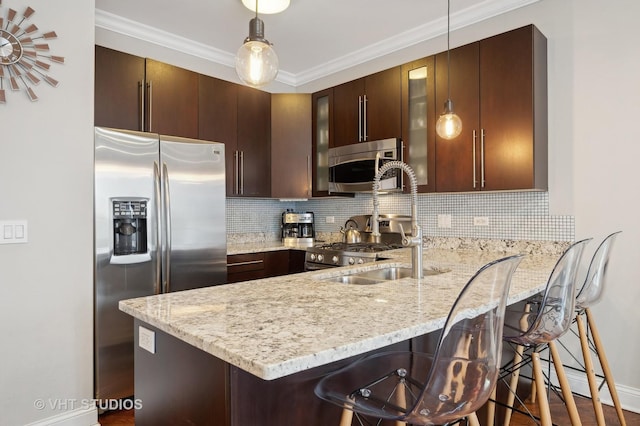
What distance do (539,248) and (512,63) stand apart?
1237 millimetres

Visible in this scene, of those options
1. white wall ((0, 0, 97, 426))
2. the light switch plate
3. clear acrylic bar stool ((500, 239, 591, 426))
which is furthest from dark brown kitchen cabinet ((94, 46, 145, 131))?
clear acrylic bar stool ((500, 239, 591, 426))

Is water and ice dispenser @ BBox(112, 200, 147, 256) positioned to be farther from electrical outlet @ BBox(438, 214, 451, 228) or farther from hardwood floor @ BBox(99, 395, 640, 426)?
electrical outlet @ BBox(438, 214, 451, 228)

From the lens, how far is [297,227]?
425 cm

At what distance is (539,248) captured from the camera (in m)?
2.75

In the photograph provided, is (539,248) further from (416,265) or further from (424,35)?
(424,35)

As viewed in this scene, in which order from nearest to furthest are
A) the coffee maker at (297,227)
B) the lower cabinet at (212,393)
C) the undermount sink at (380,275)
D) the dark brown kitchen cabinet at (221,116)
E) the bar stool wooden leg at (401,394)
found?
the lower cabinet at (212,393), the bar stool wooden leg at (401,394), the undermount sink at (380,275), the dark brown kitchen cabinet at (221,116), the coffee maker at (297,227)

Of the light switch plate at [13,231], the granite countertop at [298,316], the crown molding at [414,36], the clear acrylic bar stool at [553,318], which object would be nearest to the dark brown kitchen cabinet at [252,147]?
the crown molding at [414,36]

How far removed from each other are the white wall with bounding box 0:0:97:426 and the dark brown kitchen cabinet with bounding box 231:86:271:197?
4.70ft

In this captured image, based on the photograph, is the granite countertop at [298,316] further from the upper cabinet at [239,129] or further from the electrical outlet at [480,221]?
the upper cabinet at [239,129]

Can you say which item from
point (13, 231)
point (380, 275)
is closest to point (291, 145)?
point (380, 275)

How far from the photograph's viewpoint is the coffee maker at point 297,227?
4172mm

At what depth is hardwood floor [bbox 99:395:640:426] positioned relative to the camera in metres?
2.23

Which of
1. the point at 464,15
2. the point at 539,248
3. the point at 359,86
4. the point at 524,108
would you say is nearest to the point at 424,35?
the point at 464,15

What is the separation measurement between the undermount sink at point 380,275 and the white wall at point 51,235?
1488 millimetres
